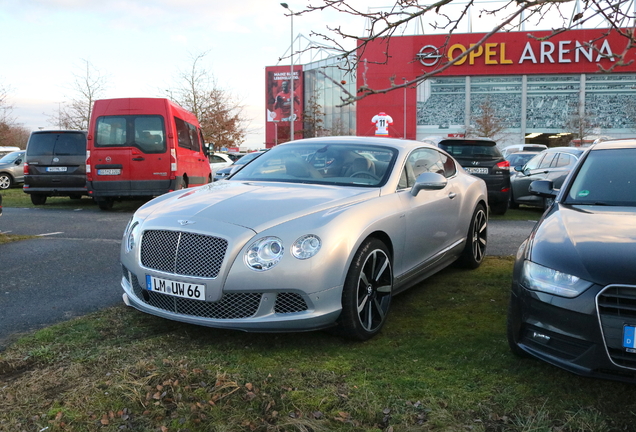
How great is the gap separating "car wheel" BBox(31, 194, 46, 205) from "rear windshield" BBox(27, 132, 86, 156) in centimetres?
117

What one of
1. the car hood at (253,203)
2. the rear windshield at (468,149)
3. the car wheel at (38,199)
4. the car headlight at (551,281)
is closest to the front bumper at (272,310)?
the car hood at (253,203)

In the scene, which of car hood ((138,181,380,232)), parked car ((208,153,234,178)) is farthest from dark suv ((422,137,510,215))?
parked car ((208,153,234,178))

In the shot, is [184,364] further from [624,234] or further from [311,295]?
[624,234]

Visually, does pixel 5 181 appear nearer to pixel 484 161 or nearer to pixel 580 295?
pixel 484 161

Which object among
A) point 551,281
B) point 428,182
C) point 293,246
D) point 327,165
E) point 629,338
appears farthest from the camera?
point 327,165

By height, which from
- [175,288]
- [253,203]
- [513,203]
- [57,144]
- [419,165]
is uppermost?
[57,144]

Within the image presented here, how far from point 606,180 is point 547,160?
378 inches

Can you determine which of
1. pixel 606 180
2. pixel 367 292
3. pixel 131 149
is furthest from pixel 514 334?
pixel 131 149

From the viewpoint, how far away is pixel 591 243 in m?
3.24

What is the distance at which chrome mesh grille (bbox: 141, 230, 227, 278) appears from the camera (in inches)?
146

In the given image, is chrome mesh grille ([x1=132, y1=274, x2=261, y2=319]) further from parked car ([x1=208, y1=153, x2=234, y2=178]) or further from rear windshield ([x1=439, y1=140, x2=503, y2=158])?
parked car ([x1=208, y1=153, x2=234, y2=178])

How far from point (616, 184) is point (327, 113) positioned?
2518 inches

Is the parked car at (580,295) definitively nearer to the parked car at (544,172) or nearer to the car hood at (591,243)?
the car hood at (591,243)

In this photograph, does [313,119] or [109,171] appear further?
[313,119]
